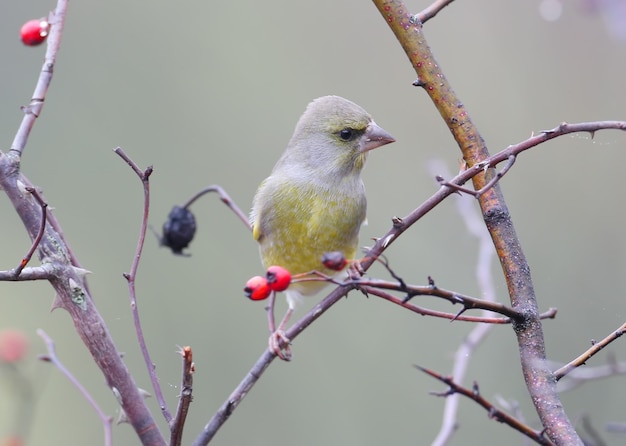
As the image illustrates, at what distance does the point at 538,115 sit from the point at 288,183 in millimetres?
2534

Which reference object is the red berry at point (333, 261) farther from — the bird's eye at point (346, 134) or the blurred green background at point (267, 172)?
the blurred green background at point (267, 172)

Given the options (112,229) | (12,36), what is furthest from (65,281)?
(12,36)

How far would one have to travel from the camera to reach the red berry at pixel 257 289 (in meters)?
1.91

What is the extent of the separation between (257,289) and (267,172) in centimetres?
381

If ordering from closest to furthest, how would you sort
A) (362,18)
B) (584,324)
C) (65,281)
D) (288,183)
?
(65,281), (288,183), (584,324), (362,18)

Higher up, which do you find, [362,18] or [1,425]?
[362,18]

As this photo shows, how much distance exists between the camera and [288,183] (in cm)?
326

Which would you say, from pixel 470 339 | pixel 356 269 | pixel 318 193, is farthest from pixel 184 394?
pixel 318 193

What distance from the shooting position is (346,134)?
3203mm

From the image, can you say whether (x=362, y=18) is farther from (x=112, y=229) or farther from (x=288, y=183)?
(x=288, y=183)

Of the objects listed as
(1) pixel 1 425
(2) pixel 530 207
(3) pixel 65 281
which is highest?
(2) pixel 530 207

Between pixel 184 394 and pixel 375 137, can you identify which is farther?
pixel 375 137

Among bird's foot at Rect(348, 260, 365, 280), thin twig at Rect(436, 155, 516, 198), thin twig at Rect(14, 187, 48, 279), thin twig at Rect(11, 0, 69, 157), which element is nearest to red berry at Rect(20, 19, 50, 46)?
thin twig at Rect(11, 0, 69, 157)

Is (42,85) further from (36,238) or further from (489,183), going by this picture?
(489,183)
